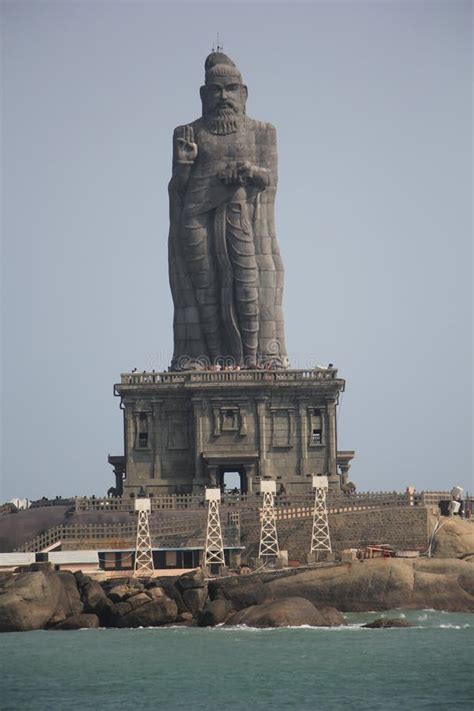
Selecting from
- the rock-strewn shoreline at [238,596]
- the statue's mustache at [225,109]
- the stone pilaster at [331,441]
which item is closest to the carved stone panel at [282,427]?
the stone pilaster at [331,441]

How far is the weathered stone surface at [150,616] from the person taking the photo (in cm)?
8531

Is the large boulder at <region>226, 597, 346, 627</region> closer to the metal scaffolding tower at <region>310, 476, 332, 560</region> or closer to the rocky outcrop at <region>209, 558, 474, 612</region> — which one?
the rocky outcrop at <region>209, 558, 474, 612</region>

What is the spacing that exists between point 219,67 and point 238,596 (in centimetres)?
3345

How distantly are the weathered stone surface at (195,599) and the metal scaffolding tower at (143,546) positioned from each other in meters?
5.74

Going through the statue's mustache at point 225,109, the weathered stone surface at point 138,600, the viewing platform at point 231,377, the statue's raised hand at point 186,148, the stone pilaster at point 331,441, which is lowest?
the weathered stone surface at point 138,600

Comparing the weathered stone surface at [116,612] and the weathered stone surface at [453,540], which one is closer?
the weathered stone surface at [116,612]

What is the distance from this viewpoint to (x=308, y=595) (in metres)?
87.9

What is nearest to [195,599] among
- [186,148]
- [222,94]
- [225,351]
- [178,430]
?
[178,430]

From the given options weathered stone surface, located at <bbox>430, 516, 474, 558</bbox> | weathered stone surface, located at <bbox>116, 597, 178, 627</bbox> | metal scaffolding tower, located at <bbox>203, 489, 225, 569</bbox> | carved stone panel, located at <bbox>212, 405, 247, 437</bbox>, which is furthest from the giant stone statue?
weathered stone surface, located at <bbox>116, 597, 178, 627</bbox>

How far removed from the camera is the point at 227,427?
356 ft

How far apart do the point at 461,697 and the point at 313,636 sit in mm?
10387

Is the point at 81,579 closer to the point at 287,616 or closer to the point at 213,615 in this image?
the point at 213,615

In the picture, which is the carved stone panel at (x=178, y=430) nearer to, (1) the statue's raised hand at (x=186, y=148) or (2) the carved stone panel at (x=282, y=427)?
(2) the carved stone panel at (x=282, y=427)

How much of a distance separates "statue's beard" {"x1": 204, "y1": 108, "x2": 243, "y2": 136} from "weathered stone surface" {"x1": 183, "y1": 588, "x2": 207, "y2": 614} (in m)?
31.6
